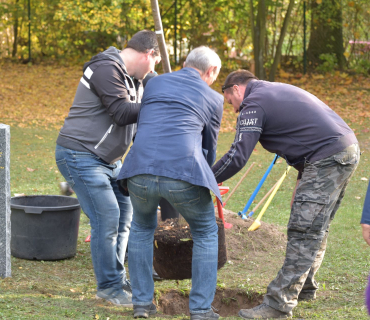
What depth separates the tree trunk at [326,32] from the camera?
1689 centimetres

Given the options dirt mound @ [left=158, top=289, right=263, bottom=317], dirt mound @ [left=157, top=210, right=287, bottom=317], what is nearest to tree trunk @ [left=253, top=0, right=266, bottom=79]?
dirt mound @ [left=157, top=210, right=287, bottom=317]

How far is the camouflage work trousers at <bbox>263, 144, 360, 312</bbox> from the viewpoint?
3.48 m

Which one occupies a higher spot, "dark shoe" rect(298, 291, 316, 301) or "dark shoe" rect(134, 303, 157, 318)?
"dark shoe" rect(134, 303, 157, 318)

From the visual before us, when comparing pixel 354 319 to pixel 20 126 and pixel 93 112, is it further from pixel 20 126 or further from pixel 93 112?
pixel 20 126

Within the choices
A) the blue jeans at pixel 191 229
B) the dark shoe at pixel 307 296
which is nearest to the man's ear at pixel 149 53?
the blue jeans at pixel 191 229

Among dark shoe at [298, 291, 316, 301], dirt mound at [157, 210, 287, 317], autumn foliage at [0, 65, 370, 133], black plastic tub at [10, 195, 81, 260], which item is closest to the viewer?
dark shoe at [298, 291, 316, 301]

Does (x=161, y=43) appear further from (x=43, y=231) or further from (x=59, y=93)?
(x=59, y=93)

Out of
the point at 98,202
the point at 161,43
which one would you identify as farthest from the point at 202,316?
the point at 161,43

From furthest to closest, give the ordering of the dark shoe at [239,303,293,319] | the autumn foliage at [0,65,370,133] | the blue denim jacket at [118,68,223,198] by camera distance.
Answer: the autumn foliage at [0,65,370,133], the dark shoe at [239,303,293,319], the blue denim jacket at [118,68,223,198]

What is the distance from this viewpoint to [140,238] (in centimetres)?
338

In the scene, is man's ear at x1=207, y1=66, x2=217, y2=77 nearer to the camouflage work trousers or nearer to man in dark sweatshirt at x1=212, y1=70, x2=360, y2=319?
man in dark sweatshirt at x1=212, y1=70, x2=360, y2=319

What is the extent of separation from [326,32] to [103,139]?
15080 mm

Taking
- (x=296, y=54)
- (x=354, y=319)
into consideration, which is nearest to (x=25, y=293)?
(x=354, y=319)

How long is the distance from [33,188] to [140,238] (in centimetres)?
455
